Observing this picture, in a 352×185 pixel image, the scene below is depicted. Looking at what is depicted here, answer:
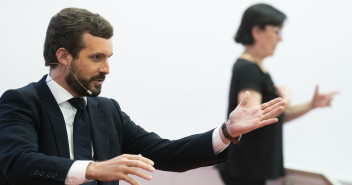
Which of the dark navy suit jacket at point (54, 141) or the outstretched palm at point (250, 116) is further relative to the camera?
the outstretched palm at point (250, 116)

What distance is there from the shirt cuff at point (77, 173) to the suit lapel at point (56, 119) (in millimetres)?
192

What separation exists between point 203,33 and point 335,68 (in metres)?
0.80

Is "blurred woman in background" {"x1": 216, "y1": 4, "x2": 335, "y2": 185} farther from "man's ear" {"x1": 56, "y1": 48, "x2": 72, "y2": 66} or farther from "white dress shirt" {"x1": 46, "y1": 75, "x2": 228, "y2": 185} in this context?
"man's ear" {"x1": 56, "y1": 48, "x2": 72, "y2": 66}

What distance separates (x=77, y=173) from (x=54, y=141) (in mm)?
245

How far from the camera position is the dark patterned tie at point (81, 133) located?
5.27ft

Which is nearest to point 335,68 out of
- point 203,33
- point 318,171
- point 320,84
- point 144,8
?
point 320,84

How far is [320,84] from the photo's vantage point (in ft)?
8.83

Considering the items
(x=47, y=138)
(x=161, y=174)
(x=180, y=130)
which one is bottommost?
(x=161, y=174)

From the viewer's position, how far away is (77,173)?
1.37 metres

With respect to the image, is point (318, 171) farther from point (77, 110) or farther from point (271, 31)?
point (77, 110)

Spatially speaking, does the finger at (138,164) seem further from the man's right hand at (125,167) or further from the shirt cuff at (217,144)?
the shirt cuff at (217,144)

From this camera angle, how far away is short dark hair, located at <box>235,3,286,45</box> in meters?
2.56

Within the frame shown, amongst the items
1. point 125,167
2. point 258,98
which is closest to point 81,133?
point 125,167

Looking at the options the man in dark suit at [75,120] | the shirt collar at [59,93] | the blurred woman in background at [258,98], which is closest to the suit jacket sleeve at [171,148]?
the man in dark suit at [75,120]
